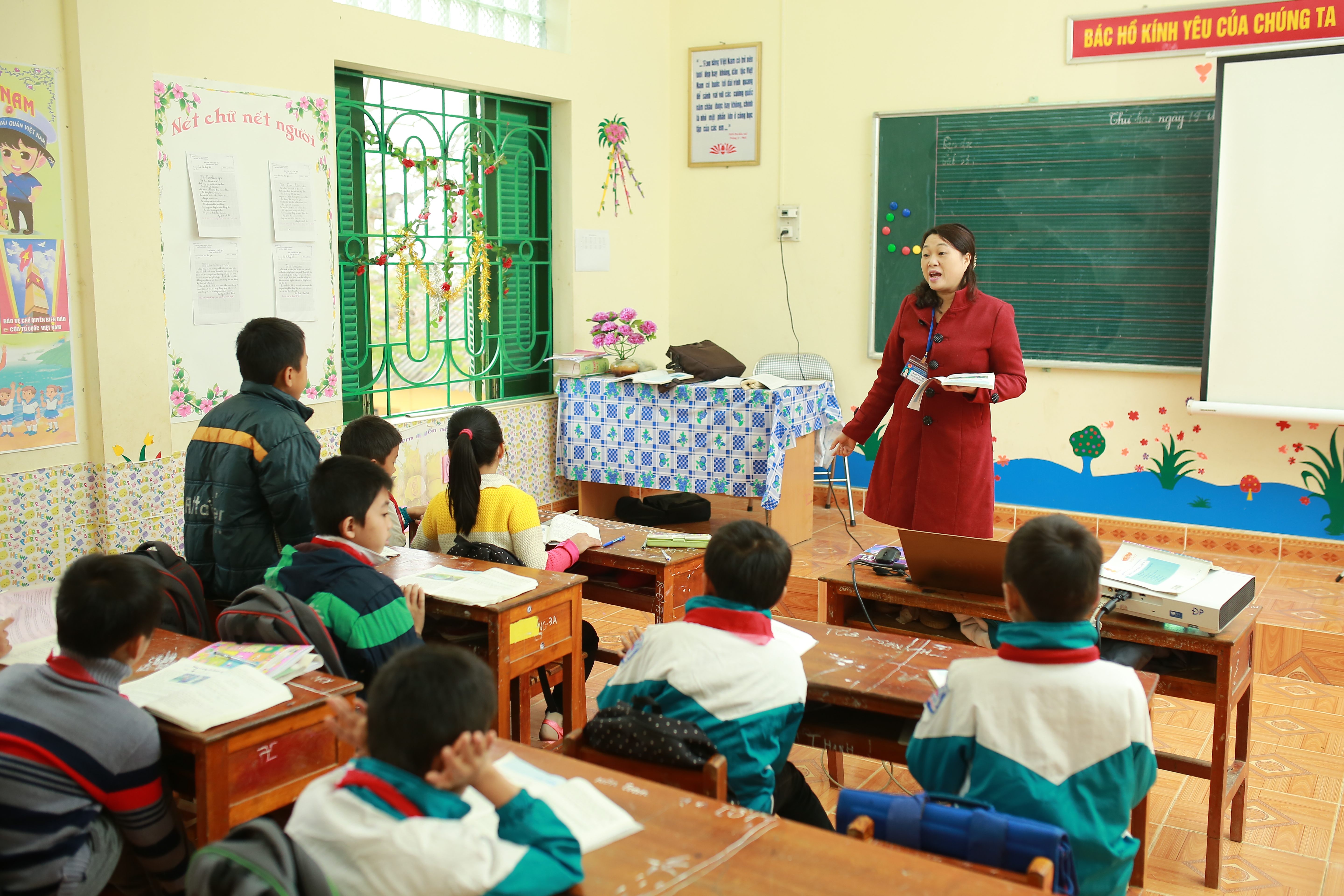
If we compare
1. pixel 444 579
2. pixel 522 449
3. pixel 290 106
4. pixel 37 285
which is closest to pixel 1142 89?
pixel 522 449

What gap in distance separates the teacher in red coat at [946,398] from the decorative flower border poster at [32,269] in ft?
8.48

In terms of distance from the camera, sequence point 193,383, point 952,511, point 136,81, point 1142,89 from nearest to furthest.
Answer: point 952,511, point 136,81, point 193,383, point 1142,89

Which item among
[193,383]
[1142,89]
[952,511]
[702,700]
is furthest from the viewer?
[1142,89]

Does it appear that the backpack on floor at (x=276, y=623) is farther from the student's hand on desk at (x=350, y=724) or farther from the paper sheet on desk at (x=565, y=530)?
the paper sheet on desk at (x=565, y=530)

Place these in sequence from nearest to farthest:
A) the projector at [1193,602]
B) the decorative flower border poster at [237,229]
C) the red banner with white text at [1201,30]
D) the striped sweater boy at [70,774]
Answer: the striped sweater boy at [70,774] < the projector at [1193,602] < the decorative flower border poster at [237,229] < the red banner with white text at [1201,30]

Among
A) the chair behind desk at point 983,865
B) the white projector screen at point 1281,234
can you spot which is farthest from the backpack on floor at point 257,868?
the white projector screen at point 1281,234

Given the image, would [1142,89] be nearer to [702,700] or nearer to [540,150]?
[540,150]

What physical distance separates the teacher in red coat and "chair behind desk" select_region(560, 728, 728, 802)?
187cm

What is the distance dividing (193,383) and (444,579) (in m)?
1.84

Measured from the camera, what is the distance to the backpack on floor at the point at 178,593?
253cm

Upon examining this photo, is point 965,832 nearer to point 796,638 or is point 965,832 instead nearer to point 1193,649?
point 796,638

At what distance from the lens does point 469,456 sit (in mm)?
2982

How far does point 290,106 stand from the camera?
4340mm

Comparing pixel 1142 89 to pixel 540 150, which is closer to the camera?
pixel 1142 89
